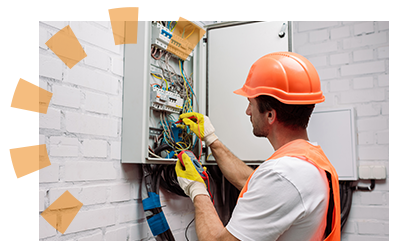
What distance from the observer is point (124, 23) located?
1.44 metres

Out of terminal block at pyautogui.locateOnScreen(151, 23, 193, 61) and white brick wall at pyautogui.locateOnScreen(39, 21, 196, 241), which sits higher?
terminal block at pyautogui.locateOnScreen(151, 23, 193, 61)

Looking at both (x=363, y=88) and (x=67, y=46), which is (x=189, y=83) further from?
(x=363, y=88)

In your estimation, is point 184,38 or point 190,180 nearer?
point 190,180

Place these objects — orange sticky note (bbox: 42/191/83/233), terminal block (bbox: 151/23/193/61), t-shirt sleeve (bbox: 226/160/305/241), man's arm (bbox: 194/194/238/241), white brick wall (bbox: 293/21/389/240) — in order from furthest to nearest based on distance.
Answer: white brick wall (bbox: 293/21/389/240) → terminal block (bbox: 151/23/193/61) → orange sticky note (bbox: 42/191/83/233) → man's arm (bbox: 194/194/238/241) → t-shirt sleeve (bbox: 226/160/305/241)

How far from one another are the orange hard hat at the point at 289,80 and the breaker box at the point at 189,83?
51 centimetres

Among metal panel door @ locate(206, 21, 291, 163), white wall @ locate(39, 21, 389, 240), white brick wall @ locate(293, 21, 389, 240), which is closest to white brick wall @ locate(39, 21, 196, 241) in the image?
white wall @ locate(39, 21, 389, 240)

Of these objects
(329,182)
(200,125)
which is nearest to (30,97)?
(200,125)

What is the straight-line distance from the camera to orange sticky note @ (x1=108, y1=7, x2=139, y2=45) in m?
1.39

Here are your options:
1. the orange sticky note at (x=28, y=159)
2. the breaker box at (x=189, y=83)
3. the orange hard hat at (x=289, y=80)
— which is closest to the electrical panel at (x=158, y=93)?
the breaker box at (x=189, y=83)

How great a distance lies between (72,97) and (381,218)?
76.6 inches

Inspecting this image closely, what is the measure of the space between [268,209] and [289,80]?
1.47 feet

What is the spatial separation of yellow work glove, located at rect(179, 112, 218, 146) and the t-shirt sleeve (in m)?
0.65

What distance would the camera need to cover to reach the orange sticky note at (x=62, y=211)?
109 cm

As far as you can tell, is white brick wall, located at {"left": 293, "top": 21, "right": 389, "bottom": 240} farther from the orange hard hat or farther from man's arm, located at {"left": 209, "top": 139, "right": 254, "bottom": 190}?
the orange hard hat
